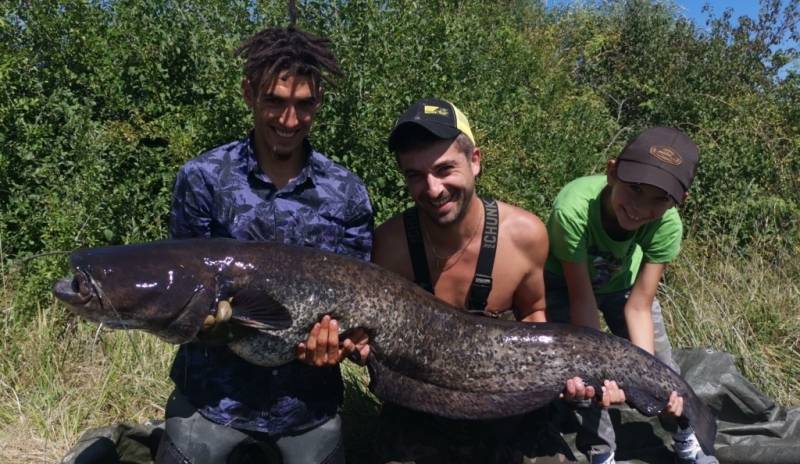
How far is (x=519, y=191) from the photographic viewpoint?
6.76 m

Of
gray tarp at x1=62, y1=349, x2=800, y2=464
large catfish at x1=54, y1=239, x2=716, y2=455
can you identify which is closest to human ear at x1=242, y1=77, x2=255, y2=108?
large catfish at x1=54, y1=239, x2=716, y2=455

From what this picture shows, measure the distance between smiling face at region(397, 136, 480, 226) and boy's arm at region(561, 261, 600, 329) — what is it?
0.72 meters

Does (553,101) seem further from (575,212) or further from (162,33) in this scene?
(575,212)

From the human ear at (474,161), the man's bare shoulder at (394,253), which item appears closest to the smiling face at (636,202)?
the human ear at (474,161)

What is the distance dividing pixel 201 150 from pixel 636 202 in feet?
13.2

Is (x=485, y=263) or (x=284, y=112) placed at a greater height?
(x=284, y=112)

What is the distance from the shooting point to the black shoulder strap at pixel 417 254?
11.5 ft

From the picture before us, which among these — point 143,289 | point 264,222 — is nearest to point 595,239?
point 264,222

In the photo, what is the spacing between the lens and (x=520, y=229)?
3.55m

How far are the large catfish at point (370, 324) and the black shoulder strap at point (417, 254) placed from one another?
0.32 metres

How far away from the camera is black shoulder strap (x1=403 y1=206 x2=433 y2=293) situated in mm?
3492

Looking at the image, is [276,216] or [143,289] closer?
[143,289]

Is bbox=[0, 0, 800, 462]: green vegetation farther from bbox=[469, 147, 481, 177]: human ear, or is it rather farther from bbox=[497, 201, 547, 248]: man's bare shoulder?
bbox=[469, 147, 481, 177]: human ear

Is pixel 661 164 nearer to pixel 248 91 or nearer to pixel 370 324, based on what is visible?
pixel 370 324
